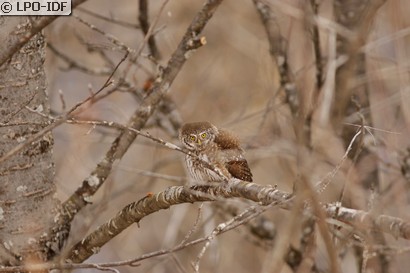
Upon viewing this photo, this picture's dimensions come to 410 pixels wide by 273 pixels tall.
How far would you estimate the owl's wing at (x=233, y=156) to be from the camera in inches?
145

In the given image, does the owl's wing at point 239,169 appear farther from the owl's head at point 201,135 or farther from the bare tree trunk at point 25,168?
the bare tree trunk at point 25,168

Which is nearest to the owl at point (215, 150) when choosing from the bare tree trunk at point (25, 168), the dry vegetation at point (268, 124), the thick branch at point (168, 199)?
the dry vegetation at point (268, 124)

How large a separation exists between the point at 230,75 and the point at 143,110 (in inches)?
214

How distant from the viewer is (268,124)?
19.0ft

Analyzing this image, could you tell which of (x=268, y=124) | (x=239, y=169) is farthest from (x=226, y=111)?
(x=239, y=169)

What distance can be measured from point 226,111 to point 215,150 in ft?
11.5

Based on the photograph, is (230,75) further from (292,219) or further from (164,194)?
(292,219)

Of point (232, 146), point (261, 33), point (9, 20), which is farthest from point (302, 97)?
point (261, 33)

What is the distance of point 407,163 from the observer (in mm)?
4348

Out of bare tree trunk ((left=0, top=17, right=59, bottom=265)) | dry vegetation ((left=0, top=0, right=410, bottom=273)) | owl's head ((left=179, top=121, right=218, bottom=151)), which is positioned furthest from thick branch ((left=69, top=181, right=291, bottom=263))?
owl's head ((left=179, top=121, right=218, bottom=151))

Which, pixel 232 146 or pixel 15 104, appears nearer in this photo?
pixel 15 104

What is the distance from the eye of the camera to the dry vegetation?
2.28 meters

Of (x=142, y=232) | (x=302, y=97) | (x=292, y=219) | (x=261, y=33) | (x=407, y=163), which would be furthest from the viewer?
(x=142, y=232)

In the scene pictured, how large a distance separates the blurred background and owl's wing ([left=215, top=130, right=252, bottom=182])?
1.21 feet
